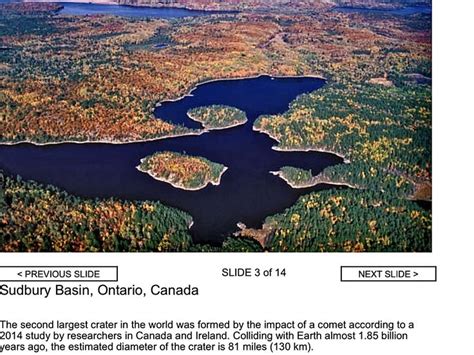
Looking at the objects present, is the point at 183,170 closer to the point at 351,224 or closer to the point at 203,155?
the point at 203,155

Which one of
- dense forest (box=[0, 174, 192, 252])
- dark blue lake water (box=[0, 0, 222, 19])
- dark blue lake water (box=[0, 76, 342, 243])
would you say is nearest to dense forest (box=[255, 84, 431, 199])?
dark blue lake water (box=[0, 76, 342, 243])

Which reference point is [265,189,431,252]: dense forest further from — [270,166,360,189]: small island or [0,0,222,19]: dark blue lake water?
[0,0,222,19]: dark blue lake water

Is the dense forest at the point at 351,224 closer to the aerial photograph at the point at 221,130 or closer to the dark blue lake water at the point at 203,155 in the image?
the aerial photograph at the point at 221,130
